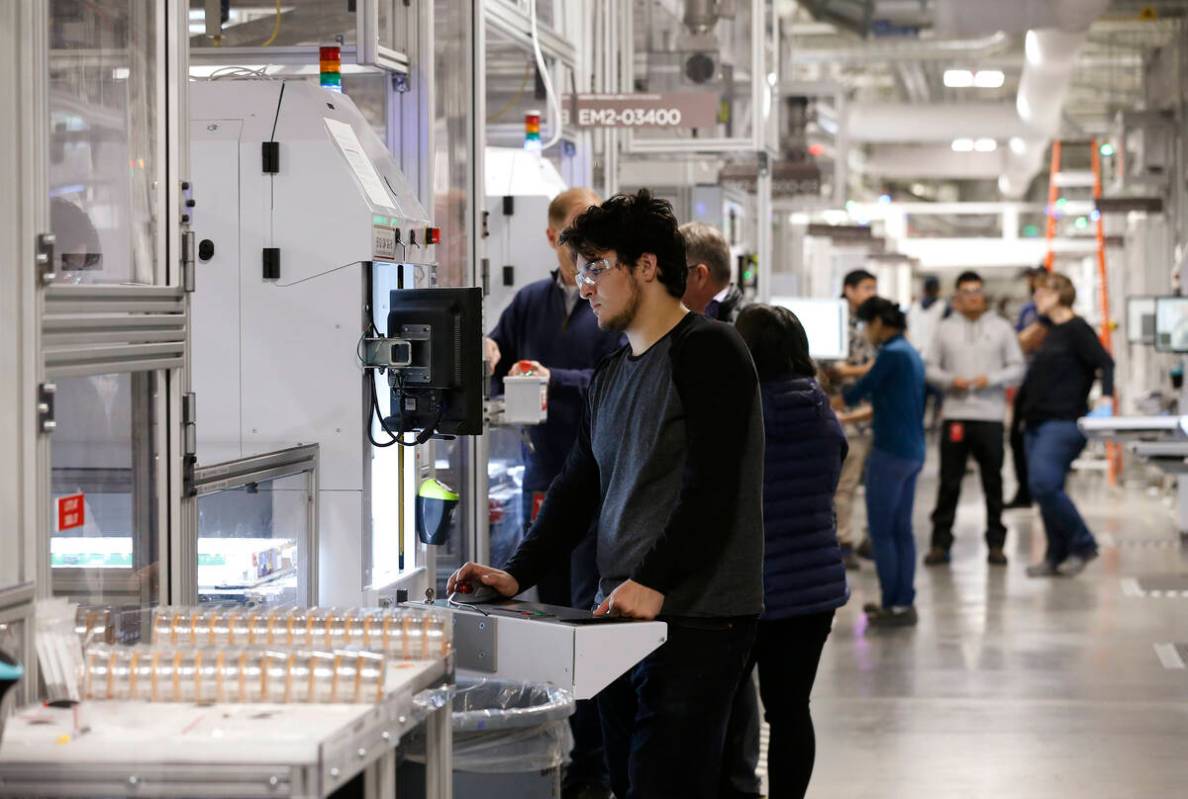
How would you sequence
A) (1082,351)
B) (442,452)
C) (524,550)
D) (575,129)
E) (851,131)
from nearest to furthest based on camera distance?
1. (524,550)
2. (442,452)
3. (575,129)
4. (1082,351)
5. (851,131)

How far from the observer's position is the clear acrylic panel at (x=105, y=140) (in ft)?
8.82

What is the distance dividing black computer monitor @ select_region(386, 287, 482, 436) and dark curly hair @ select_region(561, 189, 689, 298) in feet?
2.80

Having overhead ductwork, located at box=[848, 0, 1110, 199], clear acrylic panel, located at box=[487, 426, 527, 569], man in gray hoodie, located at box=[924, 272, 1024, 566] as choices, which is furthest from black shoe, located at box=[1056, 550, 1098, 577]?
clear acrylic panel, located at box=[487, 426, 527, 569]

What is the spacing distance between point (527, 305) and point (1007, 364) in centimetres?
508

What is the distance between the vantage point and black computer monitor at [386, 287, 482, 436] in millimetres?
3791

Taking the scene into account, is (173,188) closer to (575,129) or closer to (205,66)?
(205,66)

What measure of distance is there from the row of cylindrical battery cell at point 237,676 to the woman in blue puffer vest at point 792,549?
1.52m

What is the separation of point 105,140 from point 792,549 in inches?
68.3

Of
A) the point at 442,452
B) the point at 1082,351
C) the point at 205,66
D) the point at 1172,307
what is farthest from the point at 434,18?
the point at 1172,307

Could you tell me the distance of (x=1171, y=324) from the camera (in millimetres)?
9766

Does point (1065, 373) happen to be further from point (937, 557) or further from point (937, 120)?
point (937, 120)

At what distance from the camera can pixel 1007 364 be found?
30.7ft

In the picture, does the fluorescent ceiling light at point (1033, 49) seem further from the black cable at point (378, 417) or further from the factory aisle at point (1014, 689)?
the black cable at point (378, 417)

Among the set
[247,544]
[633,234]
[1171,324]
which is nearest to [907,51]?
[1171,324]
